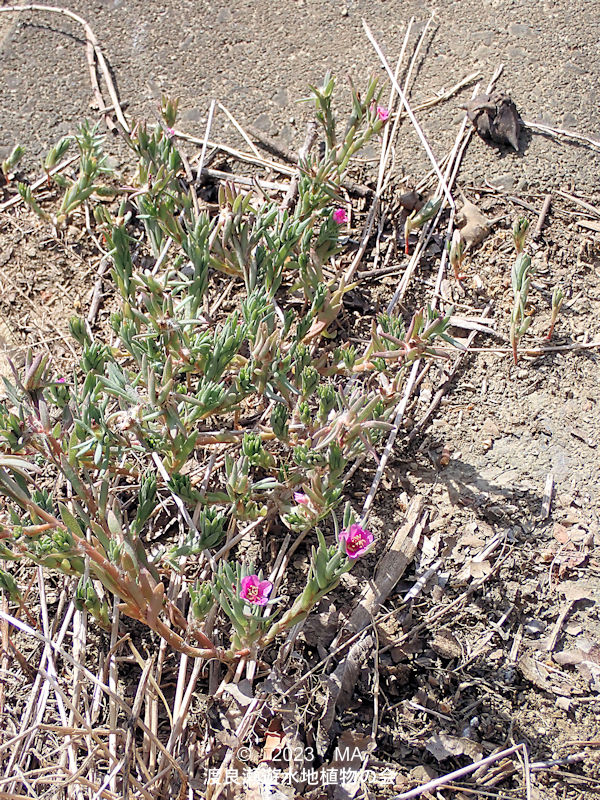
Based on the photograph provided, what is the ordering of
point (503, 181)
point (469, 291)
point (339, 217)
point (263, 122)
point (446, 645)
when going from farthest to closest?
point (263, 122), point (503, 181), point (469, 291), point (339, 217), point (446, 645)

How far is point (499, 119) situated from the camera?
2.91 meters

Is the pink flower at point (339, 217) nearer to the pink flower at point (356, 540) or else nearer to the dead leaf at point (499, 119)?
the dead leaf at point (499, 119)

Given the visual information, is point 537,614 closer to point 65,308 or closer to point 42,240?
point 65,308

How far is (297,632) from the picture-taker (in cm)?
199

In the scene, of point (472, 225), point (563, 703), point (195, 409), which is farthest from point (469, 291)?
point (563, 703)

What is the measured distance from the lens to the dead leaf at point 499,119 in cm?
291

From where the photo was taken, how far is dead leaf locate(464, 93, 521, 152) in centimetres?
291

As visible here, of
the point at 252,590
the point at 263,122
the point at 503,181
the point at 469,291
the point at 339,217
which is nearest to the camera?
the point at 252,590

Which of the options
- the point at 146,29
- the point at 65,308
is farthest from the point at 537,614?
the point at 146,29

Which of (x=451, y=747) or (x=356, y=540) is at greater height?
(x=356, y=540)

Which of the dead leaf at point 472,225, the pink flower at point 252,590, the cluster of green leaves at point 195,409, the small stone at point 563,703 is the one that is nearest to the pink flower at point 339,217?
the cluster of green leaves at point 195,409

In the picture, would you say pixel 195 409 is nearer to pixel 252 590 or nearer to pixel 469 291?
pixel 252 590

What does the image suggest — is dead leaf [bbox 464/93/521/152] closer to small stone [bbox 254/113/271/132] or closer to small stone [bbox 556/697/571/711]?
small stone [bbox 254/113/271/132]

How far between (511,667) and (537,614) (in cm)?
17
